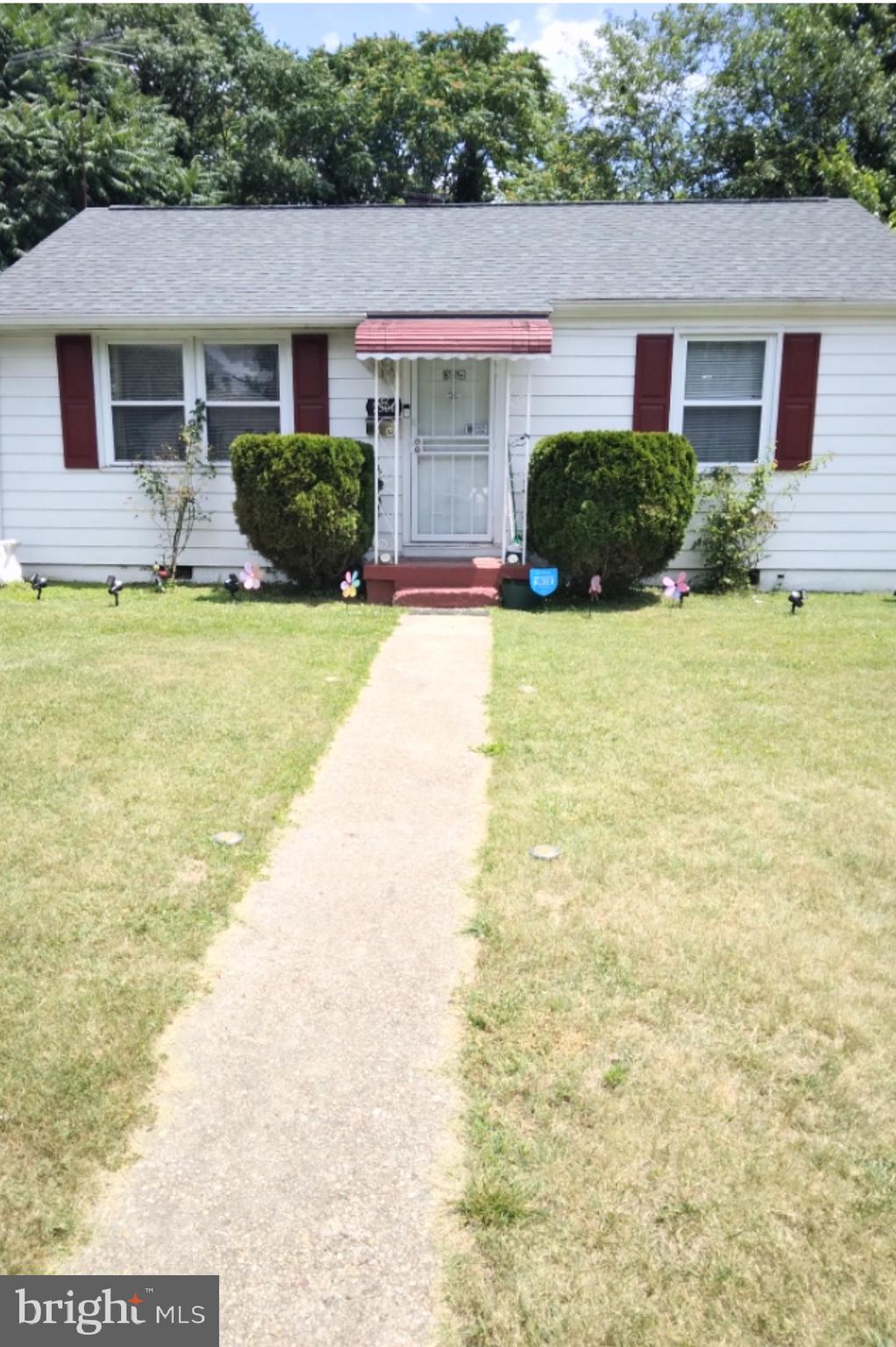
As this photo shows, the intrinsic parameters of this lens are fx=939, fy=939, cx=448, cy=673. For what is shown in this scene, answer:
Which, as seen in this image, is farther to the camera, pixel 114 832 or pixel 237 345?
pixel 237 345

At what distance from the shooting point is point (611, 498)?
8.51 metres

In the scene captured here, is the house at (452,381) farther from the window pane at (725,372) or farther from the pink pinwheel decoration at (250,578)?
the pink pinwheel decoration at (250,578)

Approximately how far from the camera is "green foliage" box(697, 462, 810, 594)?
31.1ft

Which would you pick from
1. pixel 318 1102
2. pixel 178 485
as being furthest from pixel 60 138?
pixel 318 1102

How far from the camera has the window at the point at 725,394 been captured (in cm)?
962

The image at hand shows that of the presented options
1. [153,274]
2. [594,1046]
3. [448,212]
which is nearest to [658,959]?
[594,1046]

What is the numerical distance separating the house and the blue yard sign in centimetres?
64

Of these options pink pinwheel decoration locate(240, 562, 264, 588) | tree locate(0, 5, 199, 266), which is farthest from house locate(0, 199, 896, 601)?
tree locate(0, 5, 199, 266)

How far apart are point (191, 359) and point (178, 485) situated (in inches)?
52.0

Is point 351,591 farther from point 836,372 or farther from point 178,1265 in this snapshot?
point 178,1265

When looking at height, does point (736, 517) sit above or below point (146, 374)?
below

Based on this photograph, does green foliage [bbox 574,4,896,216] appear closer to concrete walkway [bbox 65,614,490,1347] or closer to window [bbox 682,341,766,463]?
window [bbox 682,341,766,463]

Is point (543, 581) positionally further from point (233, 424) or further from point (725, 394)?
point (233, 424)

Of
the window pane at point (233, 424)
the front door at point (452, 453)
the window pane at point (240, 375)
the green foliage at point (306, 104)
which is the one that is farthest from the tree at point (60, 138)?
the front door at point (452, 453)
